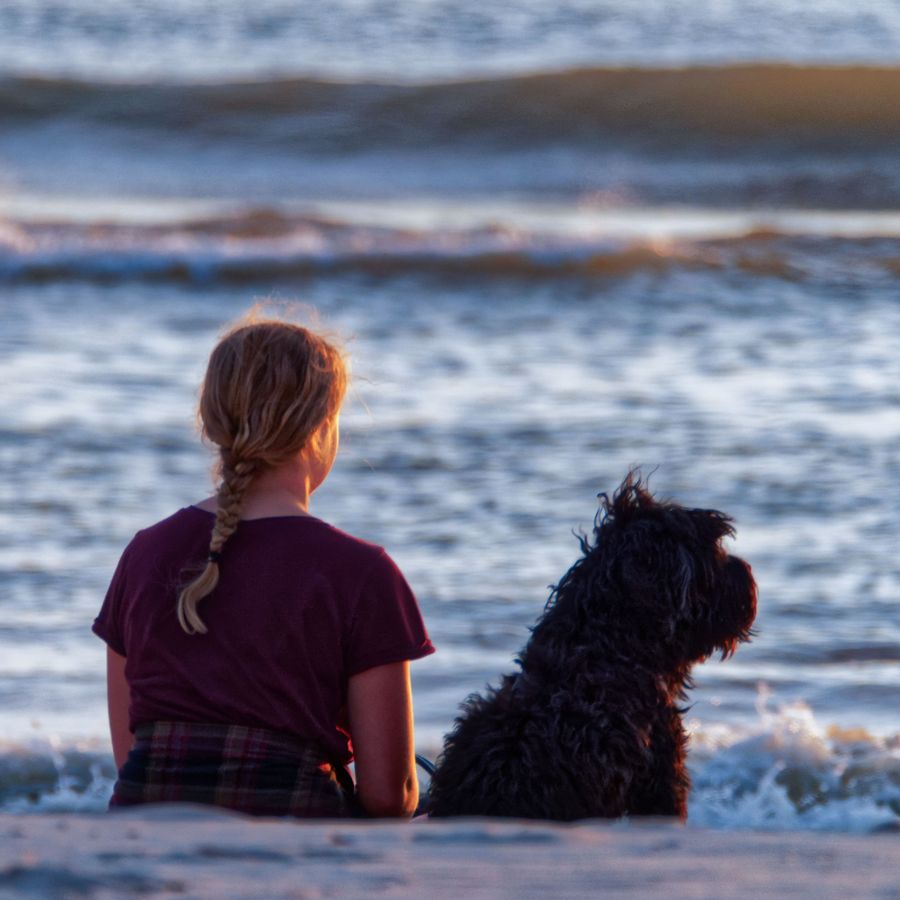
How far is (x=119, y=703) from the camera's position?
130 inches

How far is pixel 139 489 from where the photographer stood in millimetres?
6793

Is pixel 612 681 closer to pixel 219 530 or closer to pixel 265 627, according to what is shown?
pixel 265 627

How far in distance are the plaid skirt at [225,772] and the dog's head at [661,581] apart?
0.65m

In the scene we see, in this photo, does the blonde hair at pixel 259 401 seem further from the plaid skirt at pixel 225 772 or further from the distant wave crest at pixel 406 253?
the distant wave crest at pixel 406 253

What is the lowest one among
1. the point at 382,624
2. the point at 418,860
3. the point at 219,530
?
the point at 418,860

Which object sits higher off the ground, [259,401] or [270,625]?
[259,401]

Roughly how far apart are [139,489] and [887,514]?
3192 millimetres

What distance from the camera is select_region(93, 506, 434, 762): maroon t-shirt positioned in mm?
2941

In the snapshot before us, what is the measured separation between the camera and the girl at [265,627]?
116 inches

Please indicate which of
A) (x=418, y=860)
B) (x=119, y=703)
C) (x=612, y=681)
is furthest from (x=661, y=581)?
(x=119, y=703)

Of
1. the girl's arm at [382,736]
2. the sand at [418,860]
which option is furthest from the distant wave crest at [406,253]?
the sand at [418,860]

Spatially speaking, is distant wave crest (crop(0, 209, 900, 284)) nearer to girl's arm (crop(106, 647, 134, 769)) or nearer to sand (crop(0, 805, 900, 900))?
girl's arm (crop(106, 647, 134, 769))

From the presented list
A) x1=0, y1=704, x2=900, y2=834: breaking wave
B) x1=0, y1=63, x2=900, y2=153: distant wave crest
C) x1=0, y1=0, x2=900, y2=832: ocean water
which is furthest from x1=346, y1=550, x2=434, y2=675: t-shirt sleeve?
x1=0, y1=63, x2=900, y2=153: distant wave crest

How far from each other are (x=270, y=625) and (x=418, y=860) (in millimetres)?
774
